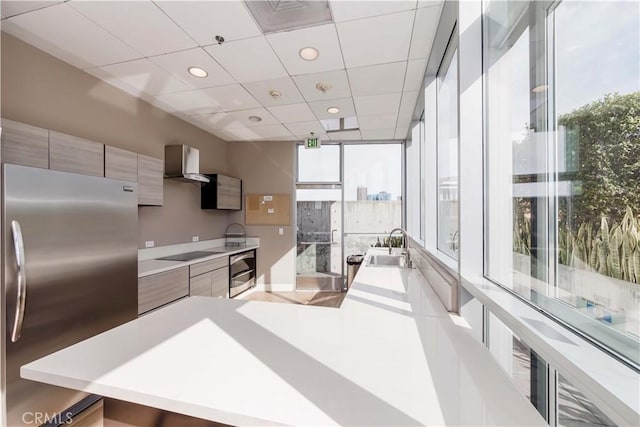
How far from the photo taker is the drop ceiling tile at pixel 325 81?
9.25ft

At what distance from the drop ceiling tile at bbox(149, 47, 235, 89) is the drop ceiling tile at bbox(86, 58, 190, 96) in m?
0.10

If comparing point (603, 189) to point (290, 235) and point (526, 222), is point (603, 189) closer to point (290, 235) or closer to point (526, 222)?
point (526, 222)

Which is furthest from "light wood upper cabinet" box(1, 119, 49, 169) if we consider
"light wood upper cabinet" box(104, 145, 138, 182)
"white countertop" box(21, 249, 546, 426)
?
"white countertop" box(21, 249, 546, 426)

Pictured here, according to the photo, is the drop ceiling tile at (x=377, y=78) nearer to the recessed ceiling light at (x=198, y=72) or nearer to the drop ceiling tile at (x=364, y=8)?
the drop ceiling tile at (x=364, y=8)

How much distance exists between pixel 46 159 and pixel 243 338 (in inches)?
87.9

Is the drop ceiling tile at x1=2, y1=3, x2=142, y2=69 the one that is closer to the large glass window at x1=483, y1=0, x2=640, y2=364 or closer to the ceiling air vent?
the ceiling air vent

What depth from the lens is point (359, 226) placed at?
541 centimetres

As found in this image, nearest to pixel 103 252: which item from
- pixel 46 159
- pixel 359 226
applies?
pixel 46 159

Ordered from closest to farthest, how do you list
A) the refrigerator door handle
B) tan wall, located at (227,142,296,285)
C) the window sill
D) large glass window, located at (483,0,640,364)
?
the window sill → large glass window, located at (483,0,640,364) → the refrigerator door handle → tan wall, located at (227,142,296,285)

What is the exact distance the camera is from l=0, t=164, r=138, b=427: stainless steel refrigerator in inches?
61.4

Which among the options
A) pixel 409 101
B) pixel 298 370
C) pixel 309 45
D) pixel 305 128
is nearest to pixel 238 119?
pixel 305 128

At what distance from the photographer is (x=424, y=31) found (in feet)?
6.93

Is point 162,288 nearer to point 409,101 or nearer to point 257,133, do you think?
point 257,133

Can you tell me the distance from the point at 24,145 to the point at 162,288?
162 centimetres
